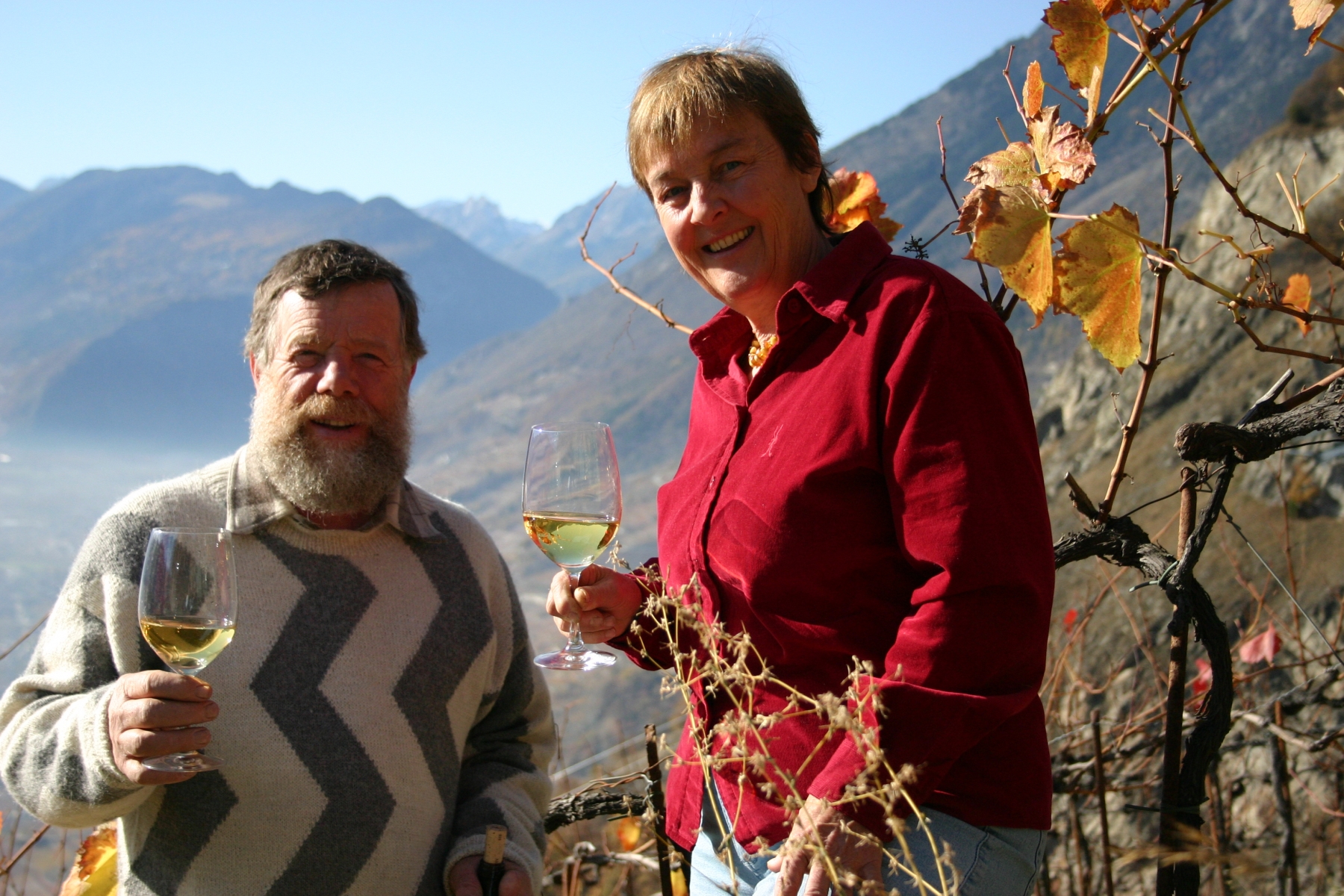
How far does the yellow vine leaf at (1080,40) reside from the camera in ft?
4.79

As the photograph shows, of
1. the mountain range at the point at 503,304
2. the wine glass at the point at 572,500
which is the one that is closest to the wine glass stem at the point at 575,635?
the wine glass at the point at 572,500

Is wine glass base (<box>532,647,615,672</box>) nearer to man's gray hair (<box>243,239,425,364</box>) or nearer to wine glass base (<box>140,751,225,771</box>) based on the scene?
wine glass base (<box>140,751,225,771</box>)

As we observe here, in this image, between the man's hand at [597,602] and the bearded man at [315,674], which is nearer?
the man's hand at [597,602]

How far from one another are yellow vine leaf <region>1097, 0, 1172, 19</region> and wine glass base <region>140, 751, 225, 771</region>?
1.82 meters

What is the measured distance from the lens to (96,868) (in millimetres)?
2283

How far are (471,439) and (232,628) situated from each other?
85.9 metres

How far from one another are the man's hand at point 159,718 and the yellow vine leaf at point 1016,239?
140 centimetres

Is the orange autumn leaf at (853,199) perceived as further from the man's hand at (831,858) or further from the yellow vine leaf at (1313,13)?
the man's hand at (831,858)

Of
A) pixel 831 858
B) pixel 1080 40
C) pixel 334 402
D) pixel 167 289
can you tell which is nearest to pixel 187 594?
pixel 334 402

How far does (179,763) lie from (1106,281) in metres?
1.63

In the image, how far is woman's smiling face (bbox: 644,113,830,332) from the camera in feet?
5.40

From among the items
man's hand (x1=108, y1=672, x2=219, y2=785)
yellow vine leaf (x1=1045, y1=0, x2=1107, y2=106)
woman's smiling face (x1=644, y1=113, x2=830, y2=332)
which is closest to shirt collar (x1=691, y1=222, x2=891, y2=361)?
woman's smiling face (x1=644, y1=113, x2=830, y2=332)

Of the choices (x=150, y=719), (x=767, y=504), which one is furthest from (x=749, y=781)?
(x=150, y=719)

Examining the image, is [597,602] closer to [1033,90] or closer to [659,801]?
[659,801]
